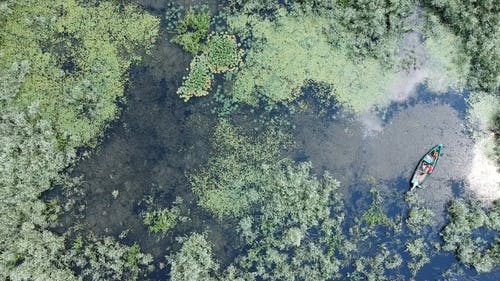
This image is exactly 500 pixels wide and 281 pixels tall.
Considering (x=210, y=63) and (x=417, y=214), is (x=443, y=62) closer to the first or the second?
(x=417, y=214)

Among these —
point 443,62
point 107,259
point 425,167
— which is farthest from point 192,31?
point 425,167

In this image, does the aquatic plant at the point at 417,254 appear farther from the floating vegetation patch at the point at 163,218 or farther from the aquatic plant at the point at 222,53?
the aquatic plant at the point at 222,53

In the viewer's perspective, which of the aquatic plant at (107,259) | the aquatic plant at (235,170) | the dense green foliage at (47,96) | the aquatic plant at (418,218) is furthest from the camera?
the aquatic plant at (235,170)

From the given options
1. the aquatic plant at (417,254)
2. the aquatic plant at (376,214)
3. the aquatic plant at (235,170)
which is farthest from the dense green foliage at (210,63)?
the aquatic plant at (417,254)

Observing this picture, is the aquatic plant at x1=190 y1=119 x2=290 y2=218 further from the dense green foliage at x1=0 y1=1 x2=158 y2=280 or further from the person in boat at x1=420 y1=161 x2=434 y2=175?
the person in boat at x1=420 y1=161 x2=434 y2=175

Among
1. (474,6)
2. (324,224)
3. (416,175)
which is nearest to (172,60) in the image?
(324,224)

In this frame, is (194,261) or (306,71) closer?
(194,261)
